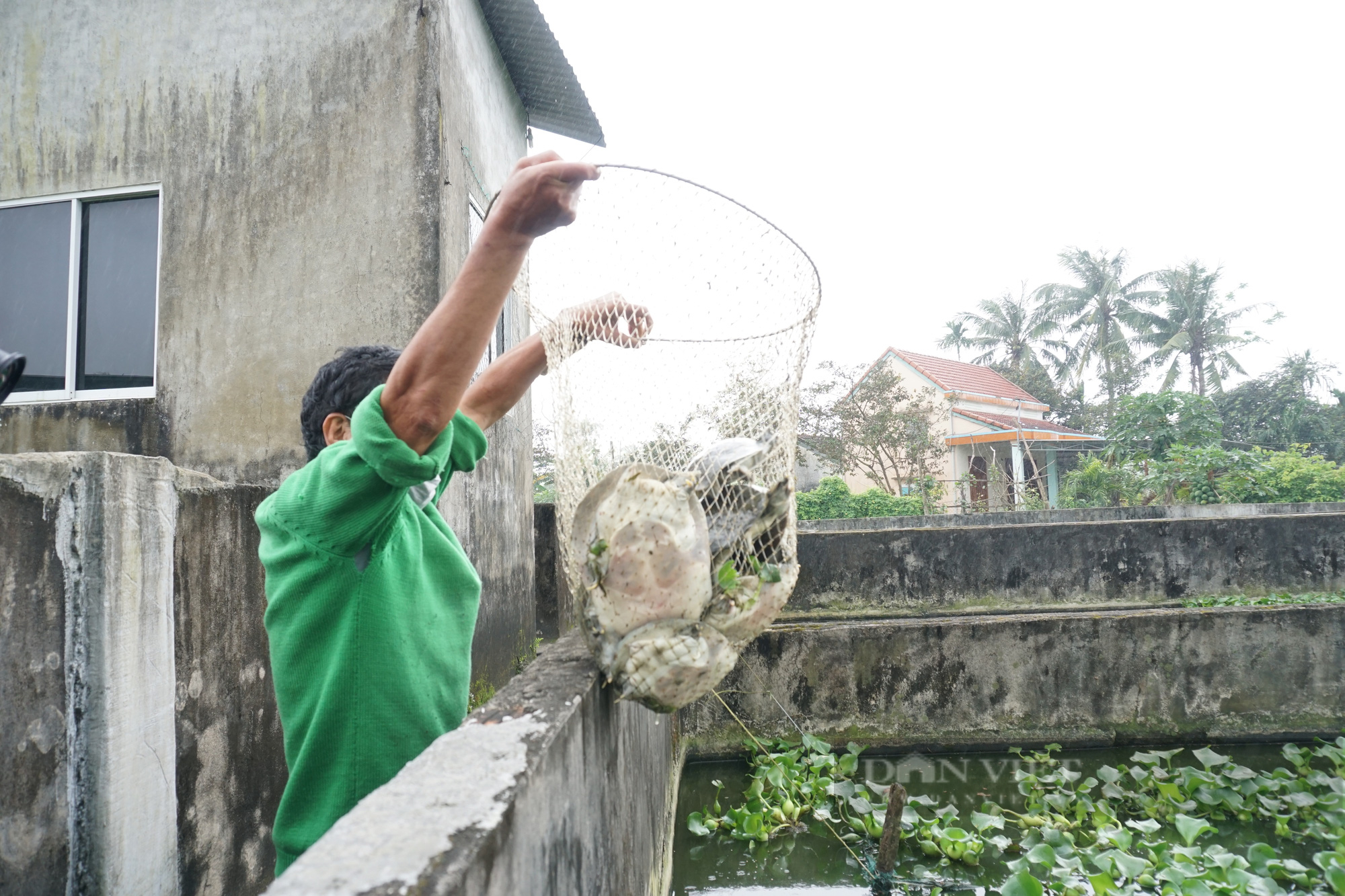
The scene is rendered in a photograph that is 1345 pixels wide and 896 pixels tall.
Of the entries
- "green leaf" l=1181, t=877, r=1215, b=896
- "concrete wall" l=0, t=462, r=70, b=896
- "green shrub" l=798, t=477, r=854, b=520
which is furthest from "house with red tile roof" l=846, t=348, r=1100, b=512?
"concrete wall" l=0, t=462, r=70, b=896

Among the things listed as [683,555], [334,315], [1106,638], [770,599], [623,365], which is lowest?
[1106,638]

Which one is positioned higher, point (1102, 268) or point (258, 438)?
point (1102, 268)

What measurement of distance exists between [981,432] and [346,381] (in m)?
17.9

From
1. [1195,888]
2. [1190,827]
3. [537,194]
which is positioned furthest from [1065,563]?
[537,194]

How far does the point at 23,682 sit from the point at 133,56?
363cm

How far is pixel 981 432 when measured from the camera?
17.6 meters

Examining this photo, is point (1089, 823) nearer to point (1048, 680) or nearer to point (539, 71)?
point (1048, 680)

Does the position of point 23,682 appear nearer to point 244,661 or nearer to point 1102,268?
point 244,661

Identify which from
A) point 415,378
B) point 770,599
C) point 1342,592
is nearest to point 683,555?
point 770,599

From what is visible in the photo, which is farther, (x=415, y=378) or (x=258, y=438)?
(x=258, y=438)

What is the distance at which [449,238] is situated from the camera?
385 cm

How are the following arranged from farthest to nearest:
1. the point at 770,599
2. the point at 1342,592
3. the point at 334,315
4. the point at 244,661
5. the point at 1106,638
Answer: the point at 1342,592 → the point at 1106,638 → the point at 334,315 → the point at 244,661 → the point at 770,599

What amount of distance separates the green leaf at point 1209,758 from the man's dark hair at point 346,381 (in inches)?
168

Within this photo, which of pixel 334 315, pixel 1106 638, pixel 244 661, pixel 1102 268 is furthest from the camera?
pixel 1102 268
